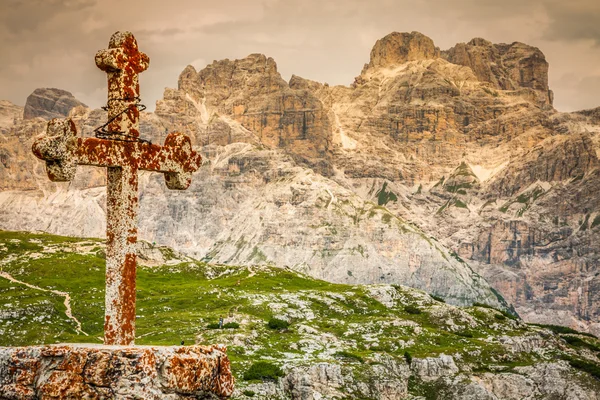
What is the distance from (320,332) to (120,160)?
99516mm

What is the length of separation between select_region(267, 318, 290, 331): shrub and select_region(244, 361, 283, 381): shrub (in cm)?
2847

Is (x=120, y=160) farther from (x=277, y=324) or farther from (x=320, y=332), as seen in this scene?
(x=277, y=324)

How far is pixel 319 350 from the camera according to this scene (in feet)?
345

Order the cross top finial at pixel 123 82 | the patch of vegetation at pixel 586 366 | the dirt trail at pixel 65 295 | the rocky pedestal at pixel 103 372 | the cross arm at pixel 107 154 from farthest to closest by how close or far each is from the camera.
→ the patch of vegetation at pixel 586 366 < the dirt trail at pixel 65 295 < the cross top finial at pixel 123 82 < the cross arm at pixel 107 154 < the rocky pedestal at pixel 103 372

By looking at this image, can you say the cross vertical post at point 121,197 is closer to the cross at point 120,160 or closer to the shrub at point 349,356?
the cross at point 120,160

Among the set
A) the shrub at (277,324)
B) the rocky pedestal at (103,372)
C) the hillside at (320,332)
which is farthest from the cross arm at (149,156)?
the shrub at (277,324)

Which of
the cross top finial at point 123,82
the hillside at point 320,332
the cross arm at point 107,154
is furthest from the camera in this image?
the hillside at point 320,332

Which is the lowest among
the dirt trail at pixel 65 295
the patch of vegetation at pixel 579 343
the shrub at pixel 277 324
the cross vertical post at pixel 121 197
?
the patch of vegetation at pixel 579 343

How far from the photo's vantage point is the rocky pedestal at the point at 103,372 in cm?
1648

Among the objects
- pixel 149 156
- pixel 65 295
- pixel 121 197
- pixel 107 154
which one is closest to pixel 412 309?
pixel 65 295

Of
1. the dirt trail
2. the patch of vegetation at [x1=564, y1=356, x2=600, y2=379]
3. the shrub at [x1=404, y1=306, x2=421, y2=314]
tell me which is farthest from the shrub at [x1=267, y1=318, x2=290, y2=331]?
the patch of vegetation at [x1=564, y1=356, x2=600, y2=379]

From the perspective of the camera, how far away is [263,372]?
277 ft

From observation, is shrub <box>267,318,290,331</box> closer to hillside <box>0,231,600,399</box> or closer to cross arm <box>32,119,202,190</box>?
hillside <box>0,231,600,399</box>

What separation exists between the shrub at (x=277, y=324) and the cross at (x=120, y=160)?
97.0m
